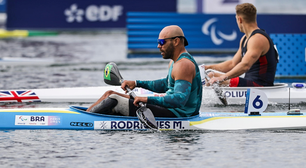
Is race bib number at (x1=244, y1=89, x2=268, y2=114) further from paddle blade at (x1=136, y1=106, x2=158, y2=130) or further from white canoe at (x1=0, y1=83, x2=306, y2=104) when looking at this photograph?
white canoe at (x1=0, y1=83, x2=306, y2=104)

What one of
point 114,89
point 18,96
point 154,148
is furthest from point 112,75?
point 18,96

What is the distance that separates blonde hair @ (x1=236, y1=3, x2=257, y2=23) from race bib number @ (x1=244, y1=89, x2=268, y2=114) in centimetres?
216

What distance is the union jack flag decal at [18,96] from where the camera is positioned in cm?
1076

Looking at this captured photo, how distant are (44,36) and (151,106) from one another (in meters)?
20.9

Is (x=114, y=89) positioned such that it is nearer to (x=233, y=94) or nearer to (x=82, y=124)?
(x=233, y=94)

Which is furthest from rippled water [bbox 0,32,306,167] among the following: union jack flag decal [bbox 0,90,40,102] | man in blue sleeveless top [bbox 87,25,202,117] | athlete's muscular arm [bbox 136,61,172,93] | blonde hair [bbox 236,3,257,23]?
union jack flag decal [bbox 0,90,40,102]

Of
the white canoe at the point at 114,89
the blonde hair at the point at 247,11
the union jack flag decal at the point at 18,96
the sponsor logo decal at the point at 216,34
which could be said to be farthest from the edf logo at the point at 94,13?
the blonde hair at the point at 247,11

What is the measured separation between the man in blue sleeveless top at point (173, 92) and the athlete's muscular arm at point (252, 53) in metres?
2.01

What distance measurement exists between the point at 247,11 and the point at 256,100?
7.32 ft

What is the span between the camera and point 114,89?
11.0 meters

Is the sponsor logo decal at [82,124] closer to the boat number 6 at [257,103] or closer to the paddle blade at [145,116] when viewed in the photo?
the paddle blade at [145,116]

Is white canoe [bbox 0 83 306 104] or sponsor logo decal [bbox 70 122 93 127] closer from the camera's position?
sponsor logo decal [bbox 70 122 93 127]

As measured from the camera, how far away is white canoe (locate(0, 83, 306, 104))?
33.4 feet

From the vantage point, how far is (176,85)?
722 cm
